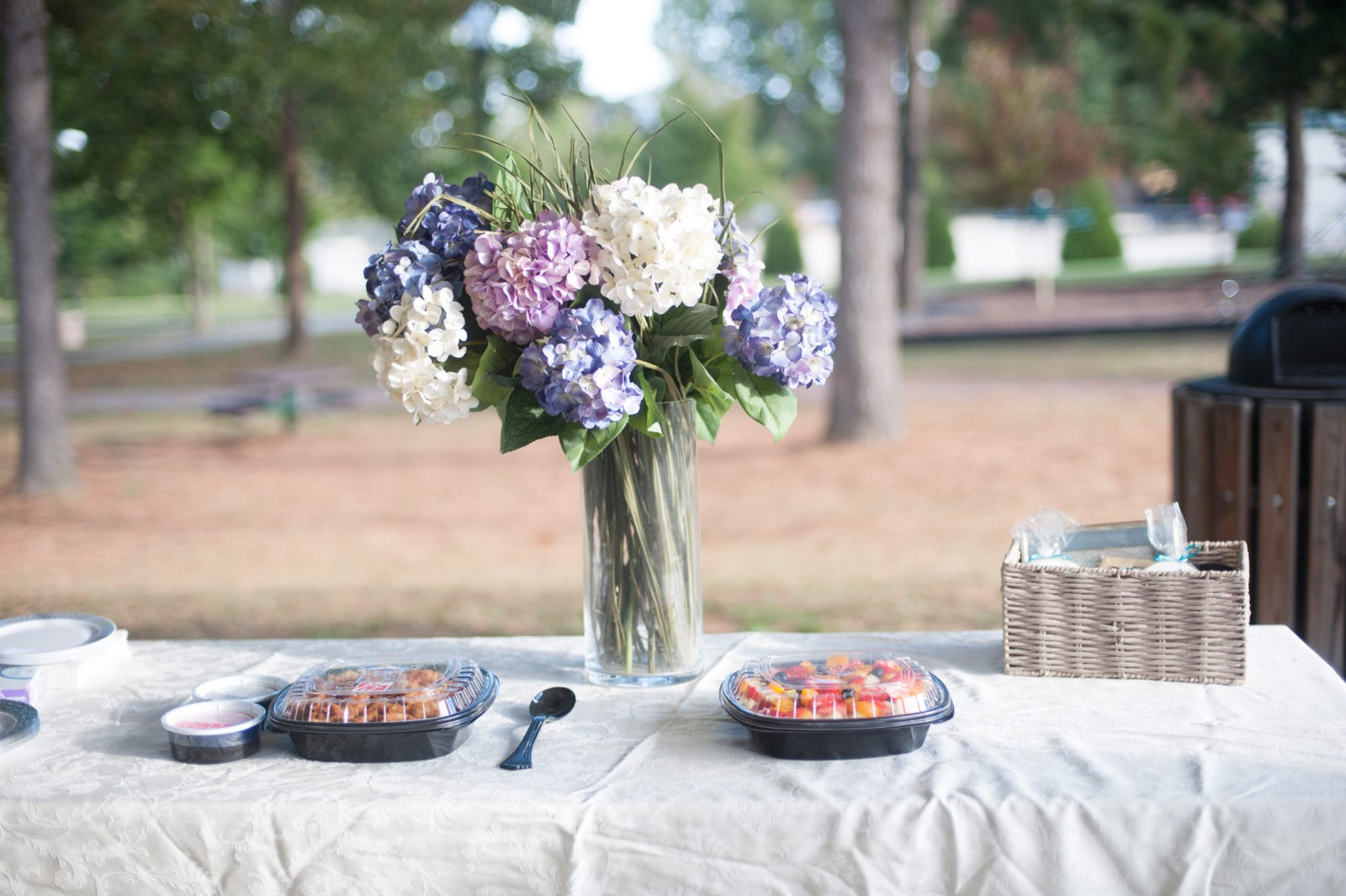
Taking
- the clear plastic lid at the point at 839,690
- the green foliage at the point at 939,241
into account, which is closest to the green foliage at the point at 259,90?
the clear plastic lid at the point at 839,690

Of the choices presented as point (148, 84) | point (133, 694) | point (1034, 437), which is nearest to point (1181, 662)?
point (133, 694)

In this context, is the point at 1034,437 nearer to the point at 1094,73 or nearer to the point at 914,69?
the point at 914,69

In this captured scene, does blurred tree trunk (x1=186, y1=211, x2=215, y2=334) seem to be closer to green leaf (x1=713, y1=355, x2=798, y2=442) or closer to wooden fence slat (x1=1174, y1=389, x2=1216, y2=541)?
wooden fence slat (x1=1174, y1=389, x2=1216, y2=541)

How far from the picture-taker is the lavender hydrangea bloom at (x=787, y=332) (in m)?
1.81

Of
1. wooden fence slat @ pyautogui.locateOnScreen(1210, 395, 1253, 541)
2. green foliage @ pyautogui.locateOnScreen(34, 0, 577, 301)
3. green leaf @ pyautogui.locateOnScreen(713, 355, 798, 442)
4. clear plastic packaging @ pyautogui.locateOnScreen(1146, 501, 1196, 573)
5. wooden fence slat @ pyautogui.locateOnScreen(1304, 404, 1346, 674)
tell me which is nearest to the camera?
green leaf @ pyautogui.locateOnScreen(713, 355, 798, 442)

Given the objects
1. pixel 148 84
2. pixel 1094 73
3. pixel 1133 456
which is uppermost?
pixel 1094 73

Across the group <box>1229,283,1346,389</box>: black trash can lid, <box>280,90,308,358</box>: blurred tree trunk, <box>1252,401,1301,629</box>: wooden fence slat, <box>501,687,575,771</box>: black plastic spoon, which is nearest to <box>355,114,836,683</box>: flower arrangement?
<box>501,687,575,771</box>: black plastic spoon

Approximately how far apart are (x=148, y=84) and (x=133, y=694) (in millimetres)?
13641

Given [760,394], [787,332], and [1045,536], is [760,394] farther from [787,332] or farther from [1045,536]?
[1045,536]

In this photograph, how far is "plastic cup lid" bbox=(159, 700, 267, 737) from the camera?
5.68ft

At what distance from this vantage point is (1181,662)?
1930 mm

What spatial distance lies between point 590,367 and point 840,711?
0.57 m

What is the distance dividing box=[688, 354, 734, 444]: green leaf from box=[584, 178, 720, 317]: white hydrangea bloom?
0.15 meters

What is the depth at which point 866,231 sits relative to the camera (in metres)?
9.05
